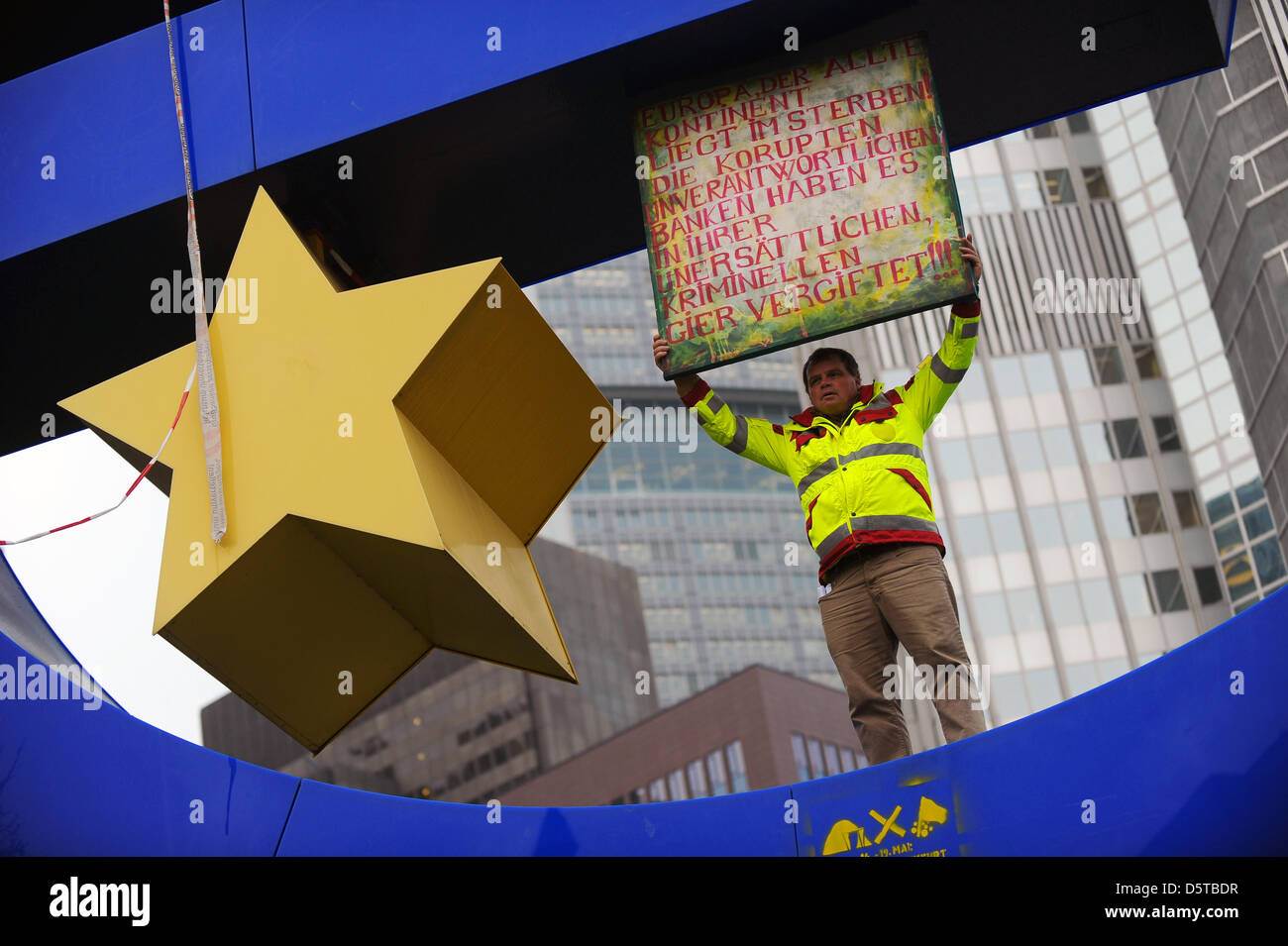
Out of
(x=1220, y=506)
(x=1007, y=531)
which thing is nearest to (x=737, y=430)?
(x=1220, y=506)

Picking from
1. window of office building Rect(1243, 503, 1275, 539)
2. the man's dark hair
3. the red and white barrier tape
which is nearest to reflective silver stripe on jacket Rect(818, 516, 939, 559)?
the man's dark hair

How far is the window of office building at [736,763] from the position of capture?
185 ft

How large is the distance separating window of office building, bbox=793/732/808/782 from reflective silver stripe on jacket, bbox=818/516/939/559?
51461 millimetres

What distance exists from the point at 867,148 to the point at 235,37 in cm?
302

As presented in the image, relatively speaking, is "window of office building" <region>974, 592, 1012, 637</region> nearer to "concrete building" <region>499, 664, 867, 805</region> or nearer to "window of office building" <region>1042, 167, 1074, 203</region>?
"concrete building" <region>499, 664, 867, 805</region>

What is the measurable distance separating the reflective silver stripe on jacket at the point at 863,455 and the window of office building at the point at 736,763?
50823 millimetres

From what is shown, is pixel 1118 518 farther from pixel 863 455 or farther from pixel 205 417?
pixel 205 417

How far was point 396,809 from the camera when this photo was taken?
5609 millimetres

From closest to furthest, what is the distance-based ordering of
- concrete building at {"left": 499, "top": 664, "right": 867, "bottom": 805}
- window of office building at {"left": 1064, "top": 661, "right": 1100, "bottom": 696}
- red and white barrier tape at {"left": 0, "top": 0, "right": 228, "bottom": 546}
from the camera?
red and white barrier tape at {"left": 0, "top": 0, "right": 228, "bottom": 546} → window of office building at {"left": 1064, "top": 661, "right": 1100, "bottom": 696} → concrete building at {"left": 499, "top": 664, "right": 867, "bottom": 805}

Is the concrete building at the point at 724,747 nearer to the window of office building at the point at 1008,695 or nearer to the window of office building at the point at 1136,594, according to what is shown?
the window of office building at the point at 1008,695

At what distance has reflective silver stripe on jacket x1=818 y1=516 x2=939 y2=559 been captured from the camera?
250 inches

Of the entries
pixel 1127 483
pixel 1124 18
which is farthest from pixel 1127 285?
pixel 1124 18

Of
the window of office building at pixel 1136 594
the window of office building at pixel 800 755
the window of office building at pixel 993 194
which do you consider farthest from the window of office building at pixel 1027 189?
the window of office building at pixel 800 755
